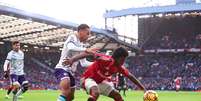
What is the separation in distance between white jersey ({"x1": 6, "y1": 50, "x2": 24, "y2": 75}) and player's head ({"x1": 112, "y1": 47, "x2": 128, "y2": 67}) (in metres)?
8.65

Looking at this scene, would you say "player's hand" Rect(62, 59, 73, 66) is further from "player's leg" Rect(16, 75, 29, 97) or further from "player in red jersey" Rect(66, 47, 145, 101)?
"player's leg" Rect(16, 75, 29, 97)

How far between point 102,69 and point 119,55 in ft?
1.96

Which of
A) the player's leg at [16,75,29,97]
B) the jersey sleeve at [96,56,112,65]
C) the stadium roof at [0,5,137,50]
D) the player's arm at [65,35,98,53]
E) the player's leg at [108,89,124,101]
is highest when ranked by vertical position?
the player's arm at [65,35,98,53]

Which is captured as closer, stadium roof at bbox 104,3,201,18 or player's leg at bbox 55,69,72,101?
player's leg at bbox 55,69,72,101

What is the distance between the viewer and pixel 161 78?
6812cm

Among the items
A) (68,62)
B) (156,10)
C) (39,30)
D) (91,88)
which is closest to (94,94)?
(91,88)

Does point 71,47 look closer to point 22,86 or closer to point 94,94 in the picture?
point 94,94

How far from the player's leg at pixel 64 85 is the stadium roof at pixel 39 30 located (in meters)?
37.0

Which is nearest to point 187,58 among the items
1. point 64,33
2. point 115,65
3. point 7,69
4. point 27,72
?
point 64,33

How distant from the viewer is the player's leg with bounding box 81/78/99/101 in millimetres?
10950

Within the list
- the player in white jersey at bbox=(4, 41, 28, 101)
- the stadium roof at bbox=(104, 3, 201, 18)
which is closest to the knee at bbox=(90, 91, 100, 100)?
the player in white jersey at bbox=(4, 41, 28, 101)

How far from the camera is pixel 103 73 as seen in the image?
1146cm

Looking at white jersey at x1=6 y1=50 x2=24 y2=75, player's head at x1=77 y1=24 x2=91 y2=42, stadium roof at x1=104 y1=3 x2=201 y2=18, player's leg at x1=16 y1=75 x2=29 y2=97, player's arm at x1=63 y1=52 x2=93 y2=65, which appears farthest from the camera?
stadium roof at x1=104 y1=3 x2=201 y2=18

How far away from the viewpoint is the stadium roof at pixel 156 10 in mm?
65938
